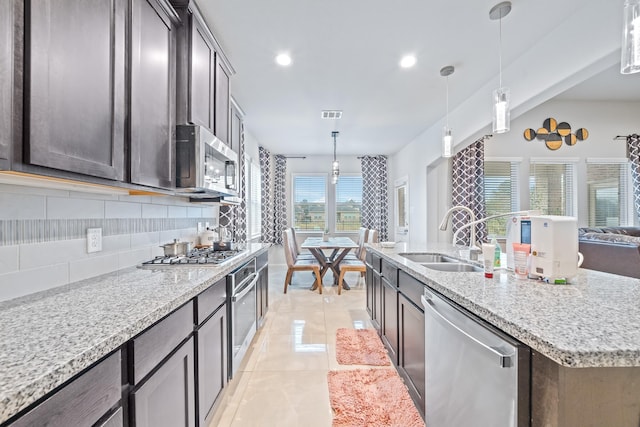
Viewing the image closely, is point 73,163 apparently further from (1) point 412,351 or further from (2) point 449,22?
(2) point 449,22

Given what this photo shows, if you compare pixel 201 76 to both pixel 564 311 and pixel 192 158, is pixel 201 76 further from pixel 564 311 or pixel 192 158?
pixel 564 311

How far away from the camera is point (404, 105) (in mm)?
3855

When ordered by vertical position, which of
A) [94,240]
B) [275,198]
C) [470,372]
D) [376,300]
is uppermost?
[275,198]

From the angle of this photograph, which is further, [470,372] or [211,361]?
[211,361]

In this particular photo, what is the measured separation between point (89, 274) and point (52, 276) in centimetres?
20

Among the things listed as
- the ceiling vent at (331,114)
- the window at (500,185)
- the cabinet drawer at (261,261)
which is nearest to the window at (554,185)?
the window at (500,185)

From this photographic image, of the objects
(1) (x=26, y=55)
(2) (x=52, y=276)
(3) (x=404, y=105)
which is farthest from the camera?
(3) (x=404, y=105)

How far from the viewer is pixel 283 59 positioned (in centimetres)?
271

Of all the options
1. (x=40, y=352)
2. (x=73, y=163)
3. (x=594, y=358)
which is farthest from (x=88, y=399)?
(x=594, y=358)

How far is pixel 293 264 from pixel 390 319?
2.46 metres

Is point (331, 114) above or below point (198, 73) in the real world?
above

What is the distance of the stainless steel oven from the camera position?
6.03ft

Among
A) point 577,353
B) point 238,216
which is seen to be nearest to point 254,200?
point 238,216

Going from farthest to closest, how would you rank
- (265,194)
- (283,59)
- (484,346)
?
(265,194) < (283,59) < (484,346)
